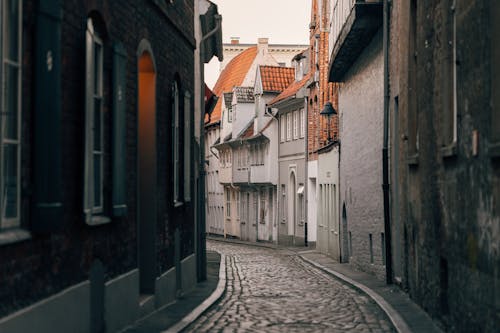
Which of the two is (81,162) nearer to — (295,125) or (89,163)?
(89,163)

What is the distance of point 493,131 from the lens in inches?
347

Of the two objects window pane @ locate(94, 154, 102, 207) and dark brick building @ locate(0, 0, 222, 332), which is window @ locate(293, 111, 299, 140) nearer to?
dark brick building @ locate(0, 0, 222, 332)

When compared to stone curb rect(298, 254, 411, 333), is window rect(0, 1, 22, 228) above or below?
above

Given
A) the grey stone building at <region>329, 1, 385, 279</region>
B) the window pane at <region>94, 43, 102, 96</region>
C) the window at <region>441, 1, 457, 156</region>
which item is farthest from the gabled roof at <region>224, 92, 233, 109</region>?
the window pane at <region>94, 43, 102, 96</region>

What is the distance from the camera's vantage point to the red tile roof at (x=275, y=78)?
174ft

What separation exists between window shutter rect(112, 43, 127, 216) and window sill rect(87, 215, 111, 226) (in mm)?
234

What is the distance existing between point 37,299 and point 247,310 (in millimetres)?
7449

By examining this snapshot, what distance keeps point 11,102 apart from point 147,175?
671cm

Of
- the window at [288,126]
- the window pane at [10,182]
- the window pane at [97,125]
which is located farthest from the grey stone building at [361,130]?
the window at [288,126]

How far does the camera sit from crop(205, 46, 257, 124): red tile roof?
6650 cm

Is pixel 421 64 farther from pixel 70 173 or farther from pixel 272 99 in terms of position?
pixel 272 99

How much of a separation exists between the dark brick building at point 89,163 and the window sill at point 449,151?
12.2 ft

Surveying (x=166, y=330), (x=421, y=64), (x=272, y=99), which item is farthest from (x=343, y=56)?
(x=272, y=99)

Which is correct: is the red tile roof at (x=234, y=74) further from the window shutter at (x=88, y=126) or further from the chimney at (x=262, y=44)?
the window shutter at (x=88, y=126)
